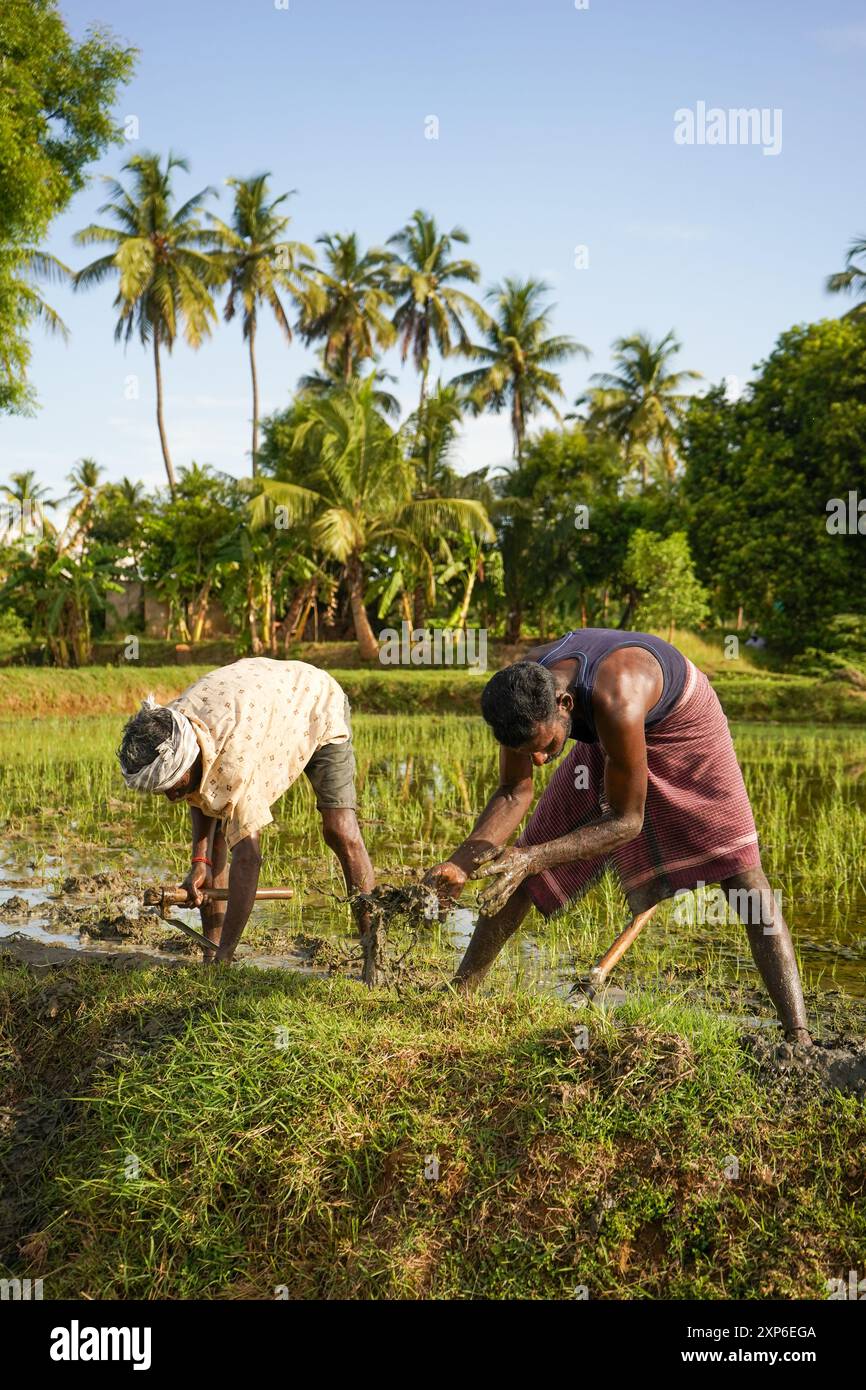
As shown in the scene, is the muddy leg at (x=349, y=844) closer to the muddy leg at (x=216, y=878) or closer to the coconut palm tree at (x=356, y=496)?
the muddy leg at (x=216, y=878)

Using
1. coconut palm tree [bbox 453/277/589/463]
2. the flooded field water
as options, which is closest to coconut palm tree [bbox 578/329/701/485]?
coconut palm tree [bbox 453/277/589/463]

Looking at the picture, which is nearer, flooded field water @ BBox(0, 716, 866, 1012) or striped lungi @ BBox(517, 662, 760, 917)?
striped lungi @ BBox(517, 662, 760, 917)

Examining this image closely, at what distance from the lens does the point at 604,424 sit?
110 feet

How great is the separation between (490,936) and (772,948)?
2.47 feet

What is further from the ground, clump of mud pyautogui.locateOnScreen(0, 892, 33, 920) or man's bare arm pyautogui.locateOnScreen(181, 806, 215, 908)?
man's bare arm pyautogui.locateOnScreen(181, 806, 215, 908)

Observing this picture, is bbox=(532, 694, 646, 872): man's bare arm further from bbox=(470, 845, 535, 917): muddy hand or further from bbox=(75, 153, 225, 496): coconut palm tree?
bbox=(75, 153, 225, 496): coconut palm tree

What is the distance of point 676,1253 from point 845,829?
16.0 ft

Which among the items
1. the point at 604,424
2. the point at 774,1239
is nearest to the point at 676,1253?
the point at 774,1239

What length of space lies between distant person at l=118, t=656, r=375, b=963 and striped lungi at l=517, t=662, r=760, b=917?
842 millimetres

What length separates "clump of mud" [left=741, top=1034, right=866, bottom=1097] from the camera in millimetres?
2434

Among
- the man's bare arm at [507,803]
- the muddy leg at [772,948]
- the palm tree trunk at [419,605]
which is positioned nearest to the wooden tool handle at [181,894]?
the man's bare arm at [507,803]

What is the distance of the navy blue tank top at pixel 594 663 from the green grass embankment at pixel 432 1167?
2.38 ft

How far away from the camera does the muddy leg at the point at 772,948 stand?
2824mm
